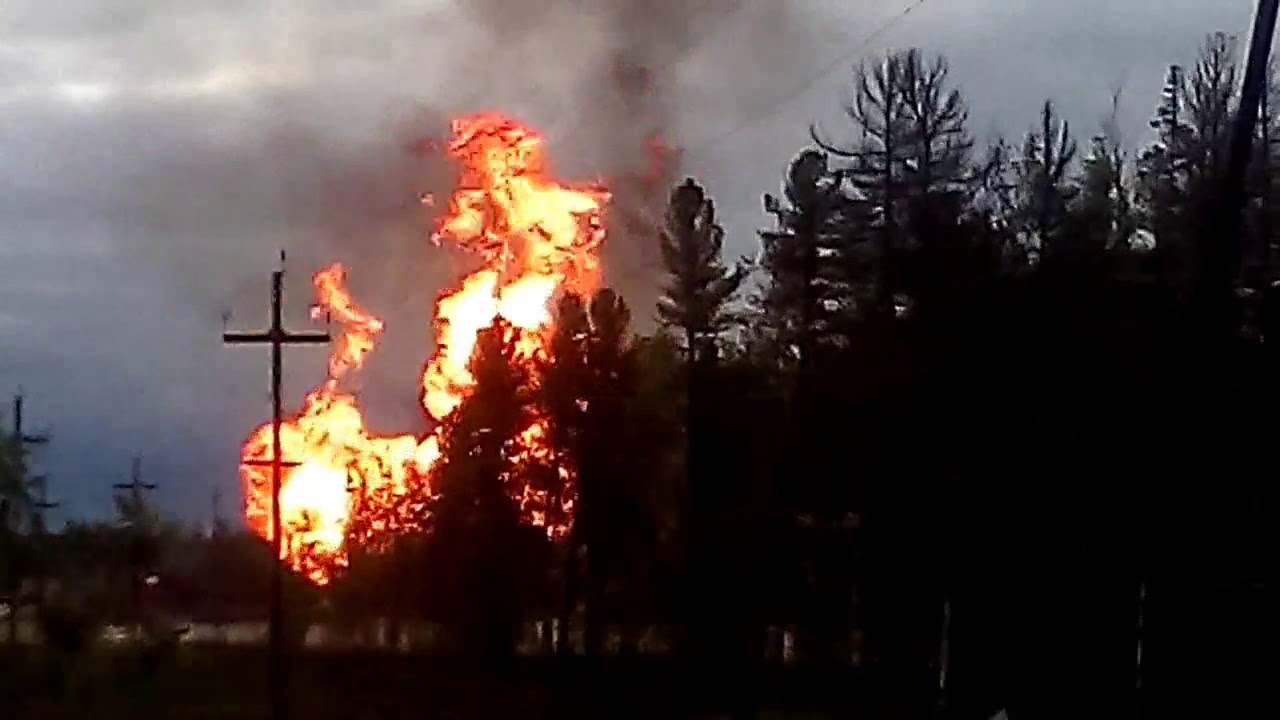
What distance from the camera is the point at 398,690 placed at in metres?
59.8

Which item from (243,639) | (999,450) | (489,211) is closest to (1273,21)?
(999,450)

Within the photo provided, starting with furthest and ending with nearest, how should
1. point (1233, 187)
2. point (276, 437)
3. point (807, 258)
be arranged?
1. point (807, 258)
2. point (276, 437)
3. point (1233, 187)

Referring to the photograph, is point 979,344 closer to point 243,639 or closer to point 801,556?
point 801,556

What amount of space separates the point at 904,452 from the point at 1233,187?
27.7 m

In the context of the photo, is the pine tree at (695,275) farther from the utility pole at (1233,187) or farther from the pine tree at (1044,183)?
the utility pole at (1233,187)

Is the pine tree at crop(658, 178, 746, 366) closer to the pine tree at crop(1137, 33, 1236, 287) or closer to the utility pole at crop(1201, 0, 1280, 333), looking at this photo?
the pine tree at crop(1137, 33, 1236, 287)

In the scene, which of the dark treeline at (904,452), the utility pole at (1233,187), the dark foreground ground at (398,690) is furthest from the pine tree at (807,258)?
the utility pole at (1233,187)

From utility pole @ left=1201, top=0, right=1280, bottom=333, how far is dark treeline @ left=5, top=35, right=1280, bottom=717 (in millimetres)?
3614

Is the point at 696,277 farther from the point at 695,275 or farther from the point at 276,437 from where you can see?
the point at 276,437

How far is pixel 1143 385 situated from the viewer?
40344 mm

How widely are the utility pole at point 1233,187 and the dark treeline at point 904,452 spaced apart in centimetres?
361

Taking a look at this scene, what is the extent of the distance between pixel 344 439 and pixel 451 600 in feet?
23.0

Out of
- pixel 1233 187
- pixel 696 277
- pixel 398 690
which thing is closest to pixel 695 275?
→ pixel 696 277

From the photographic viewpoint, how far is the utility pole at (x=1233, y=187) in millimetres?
22734
